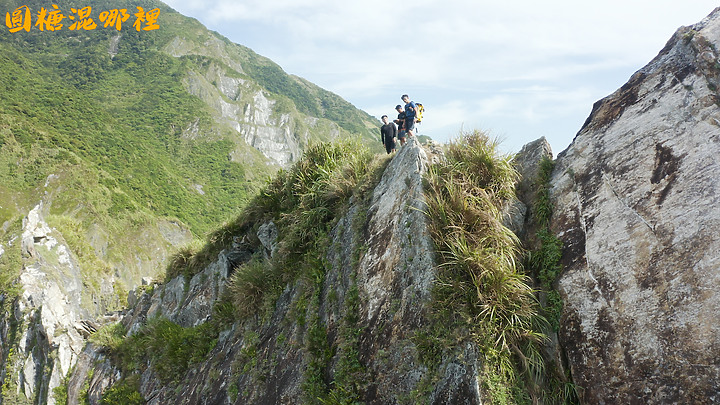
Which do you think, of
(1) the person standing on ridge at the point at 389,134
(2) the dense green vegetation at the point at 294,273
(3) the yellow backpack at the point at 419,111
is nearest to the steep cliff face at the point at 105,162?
(2) the dense green vegetation at the point at 294,273

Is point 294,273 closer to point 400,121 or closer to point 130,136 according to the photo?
point 400,121

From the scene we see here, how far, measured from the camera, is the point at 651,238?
418cm

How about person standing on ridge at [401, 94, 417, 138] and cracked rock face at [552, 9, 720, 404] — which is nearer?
cracked rock face at [552, 9, 720, 404]

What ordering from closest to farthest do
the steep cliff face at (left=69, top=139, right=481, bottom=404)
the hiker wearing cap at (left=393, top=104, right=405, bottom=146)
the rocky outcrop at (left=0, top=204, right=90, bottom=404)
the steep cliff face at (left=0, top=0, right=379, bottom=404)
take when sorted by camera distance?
the steep cliff face at (left=69, top=139, right=481, bottom=404), the hiker wearing cap at (left=393, top=104, right=405, bottom=146), the rocky outcrop at (left=0, top=204, right=90, bottom=404), the steep cliff face at (left=0, top=0, right=379, bottom=404)

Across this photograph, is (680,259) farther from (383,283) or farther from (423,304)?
(383,283)

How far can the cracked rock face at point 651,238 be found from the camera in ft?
11.8

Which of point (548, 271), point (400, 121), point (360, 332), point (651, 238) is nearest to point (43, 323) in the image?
point (400, 121)

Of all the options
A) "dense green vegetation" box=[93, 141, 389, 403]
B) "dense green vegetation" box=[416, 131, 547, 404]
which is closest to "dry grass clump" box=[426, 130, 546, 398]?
"dense green vegetation" box=[416, 131, 547, 404]

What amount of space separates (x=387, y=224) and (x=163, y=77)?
431 ft

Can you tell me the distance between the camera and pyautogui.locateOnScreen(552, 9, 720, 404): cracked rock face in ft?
11.8

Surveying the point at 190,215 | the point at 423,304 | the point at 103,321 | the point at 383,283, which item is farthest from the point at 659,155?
the point at 190,215

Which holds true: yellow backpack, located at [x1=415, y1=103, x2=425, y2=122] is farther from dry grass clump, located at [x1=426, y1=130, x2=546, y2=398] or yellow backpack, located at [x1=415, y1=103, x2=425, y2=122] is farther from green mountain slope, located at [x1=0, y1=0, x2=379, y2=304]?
dry grass clump, located at [x1=426, y1=130, x2=546, y2=398]

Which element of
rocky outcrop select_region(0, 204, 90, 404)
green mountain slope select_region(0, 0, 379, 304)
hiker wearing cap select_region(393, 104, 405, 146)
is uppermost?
green mountain slope select_region(0, 0, 379, 304)

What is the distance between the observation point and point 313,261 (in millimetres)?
6805
